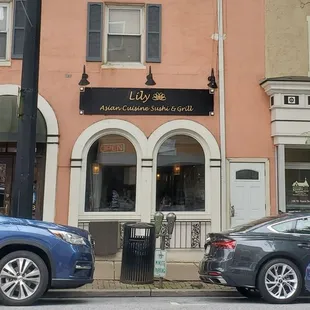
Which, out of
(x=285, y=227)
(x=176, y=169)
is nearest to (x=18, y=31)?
(x=176, y=169)

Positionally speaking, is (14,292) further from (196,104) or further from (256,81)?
(256,81)

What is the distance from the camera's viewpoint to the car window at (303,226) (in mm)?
7595

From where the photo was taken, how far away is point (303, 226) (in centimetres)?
766

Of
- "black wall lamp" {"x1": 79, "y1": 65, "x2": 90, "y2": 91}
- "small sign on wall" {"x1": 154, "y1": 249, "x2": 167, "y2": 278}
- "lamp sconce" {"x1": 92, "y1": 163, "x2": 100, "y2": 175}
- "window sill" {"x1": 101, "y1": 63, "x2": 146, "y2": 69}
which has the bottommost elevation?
"small sign on wall" {"x1": 154, "y1": 249, "x2": 167, "y2": 278}

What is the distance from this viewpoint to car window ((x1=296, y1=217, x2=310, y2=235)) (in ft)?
24.9

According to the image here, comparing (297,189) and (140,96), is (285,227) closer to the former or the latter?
(297,189)

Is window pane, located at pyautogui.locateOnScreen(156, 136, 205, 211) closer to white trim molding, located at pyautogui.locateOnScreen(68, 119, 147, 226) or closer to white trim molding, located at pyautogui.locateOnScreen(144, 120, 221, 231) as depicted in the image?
white trim molding, located at pyautogui.locateOnScreen(144, 120, 221, 231)

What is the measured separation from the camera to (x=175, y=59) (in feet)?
38.7

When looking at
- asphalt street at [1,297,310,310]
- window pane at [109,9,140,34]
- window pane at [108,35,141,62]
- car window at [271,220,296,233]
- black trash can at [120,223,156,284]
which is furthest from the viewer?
window pane at [109,9,140,34]

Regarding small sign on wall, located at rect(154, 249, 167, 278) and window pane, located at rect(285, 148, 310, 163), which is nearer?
small sign on wall, located at rect(154, 249, 167, 278)

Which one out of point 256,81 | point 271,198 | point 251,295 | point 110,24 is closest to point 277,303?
point 251,295

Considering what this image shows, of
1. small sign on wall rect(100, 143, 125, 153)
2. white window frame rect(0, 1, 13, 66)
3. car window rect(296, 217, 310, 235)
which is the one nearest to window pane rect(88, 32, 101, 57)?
white window frame rect(0, 1, 13, 66)

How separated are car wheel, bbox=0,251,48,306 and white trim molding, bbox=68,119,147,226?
173 inches

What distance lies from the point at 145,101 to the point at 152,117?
44cm
